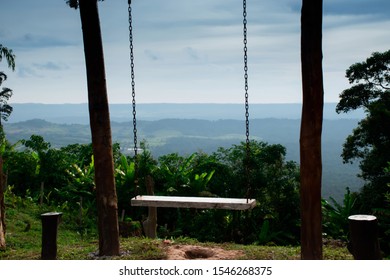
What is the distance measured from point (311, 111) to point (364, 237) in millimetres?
1272

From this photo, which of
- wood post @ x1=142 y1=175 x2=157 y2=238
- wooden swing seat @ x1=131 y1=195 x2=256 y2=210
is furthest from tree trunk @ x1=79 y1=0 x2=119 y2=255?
wood post @ x1=142 y1=175 x2=157 y2=238

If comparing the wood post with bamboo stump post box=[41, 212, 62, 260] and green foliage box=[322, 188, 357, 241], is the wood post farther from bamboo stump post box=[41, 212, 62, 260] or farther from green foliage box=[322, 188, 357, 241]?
green foliage box=[322, 188, 357, 241]

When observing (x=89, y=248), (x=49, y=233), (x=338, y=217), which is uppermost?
(x=49, y=233)

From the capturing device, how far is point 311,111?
16.7 ft

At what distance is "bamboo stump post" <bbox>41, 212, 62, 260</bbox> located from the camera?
19.1 feet

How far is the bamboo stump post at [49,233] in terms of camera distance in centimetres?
581

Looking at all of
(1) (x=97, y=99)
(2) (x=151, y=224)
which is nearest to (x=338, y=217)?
(2) (x=151, y=224)

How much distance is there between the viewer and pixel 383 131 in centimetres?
1185

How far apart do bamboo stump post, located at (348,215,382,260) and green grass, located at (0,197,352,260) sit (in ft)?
4.86

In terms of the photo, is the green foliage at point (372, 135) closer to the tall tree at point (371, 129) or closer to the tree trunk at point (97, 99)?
the tall tree at point (371, 129)

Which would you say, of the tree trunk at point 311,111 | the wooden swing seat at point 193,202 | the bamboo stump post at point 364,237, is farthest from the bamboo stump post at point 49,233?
the bamboo stump post at point 364,237

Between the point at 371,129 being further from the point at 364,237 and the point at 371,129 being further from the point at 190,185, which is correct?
the point at 364,237

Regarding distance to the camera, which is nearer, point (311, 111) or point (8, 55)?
point (311, 111)
